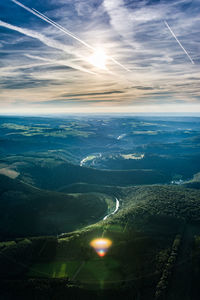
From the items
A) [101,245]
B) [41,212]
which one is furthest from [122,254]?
[41,212]

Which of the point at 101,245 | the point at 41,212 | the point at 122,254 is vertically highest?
the point at 122,254

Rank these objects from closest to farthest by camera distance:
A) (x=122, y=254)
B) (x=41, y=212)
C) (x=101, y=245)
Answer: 1. (x=122, y=254)
2. (x=101, y=245)
3. (x=41, y=212)

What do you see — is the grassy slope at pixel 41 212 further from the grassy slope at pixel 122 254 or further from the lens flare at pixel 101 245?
the lens flare at pixel 101 245

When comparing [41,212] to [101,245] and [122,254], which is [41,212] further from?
[122,254]

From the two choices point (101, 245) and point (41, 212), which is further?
point (41, 212)

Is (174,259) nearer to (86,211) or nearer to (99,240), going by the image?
(99,240)

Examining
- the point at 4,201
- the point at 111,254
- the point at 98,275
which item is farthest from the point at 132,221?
the point at 4,201
